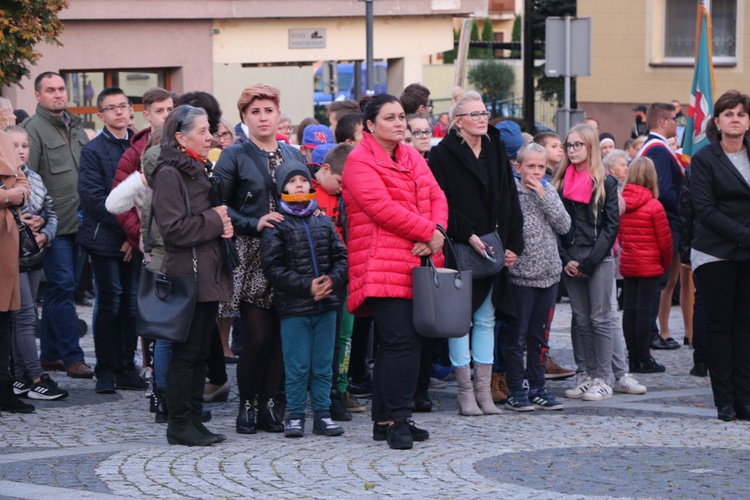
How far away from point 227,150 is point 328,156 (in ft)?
3.65

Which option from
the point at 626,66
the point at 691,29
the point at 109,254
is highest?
the point at 691,29

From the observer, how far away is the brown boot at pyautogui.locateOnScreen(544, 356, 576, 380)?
35.7 feet

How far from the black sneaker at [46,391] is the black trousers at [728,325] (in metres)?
4.53

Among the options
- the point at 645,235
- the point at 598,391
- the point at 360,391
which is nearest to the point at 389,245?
the point at 360,391

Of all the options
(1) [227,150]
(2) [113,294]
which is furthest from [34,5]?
(1) [227,150]

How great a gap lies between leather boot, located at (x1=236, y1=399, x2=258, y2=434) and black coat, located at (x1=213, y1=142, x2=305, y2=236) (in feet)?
3.46

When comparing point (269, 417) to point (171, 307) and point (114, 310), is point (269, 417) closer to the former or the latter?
point (171, 307)

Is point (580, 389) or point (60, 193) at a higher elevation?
point (60, 193)

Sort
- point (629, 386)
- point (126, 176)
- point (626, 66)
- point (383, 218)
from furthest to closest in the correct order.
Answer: point (626, 66)
point (629, 386)
point (126, 176)
point (383, 218)

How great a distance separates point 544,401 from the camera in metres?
9.44

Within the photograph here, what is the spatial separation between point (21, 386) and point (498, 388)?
3408 mm

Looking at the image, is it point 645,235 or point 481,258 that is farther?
point 645,235

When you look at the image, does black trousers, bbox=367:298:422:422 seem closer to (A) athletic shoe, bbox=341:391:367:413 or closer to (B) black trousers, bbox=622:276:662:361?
(A) athletic shoe, bbox=341:391:367:413

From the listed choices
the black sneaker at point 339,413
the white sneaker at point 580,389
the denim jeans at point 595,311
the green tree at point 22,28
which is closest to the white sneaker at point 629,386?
the denim jeans at point 595,311
